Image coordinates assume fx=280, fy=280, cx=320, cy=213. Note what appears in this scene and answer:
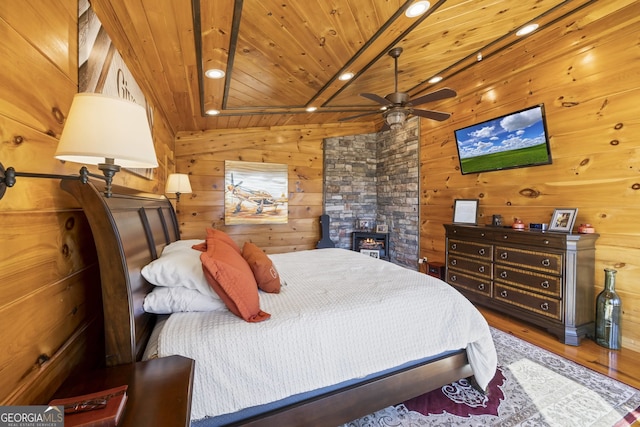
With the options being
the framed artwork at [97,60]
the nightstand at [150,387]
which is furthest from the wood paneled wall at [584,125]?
the framed artwork at [97,60]

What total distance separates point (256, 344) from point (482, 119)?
12.5 ft

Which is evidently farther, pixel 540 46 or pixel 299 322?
pixel 540 46

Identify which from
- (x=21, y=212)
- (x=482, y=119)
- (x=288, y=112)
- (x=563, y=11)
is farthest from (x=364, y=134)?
(x=21, y=212)

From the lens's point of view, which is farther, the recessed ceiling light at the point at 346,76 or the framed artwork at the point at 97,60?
the recessed ceiling light at the point at 346,76

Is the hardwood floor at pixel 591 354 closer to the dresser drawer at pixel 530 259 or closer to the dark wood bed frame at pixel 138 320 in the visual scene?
the dresser drawer at pixel 530 259

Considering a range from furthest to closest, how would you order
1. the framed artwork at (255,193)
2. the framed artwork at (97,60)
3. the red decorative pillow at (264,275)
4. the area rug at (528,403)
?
the framed artwork at (255,193), the red decorative pillow at (264,275), the area rug at (528,403), the framed artwork at (97,60)

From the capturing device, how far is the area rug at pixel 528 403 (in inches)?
64.0

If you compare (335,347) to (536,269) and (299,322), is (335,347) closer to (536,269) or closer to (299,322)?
(299,322)

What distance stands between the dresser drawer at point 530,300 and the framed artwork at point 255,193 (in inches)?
134

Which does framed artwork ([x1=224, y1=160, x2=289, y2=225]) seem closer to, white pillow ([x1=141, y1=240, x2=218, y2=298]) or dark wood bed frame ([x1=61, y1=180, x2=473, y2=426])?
dark wood bed frame ([x1=61, y1=180, x2=473, y2=426])

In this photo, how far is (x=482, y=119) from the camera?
3615 mm

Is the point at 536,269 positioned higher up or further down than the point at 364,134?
further down

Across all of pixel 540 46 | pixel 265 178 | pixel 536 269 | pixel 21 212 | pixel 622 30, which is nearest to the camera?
pixel 21 212

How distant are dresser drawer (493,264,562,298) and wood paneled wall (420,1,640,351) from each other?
41 centimetres
